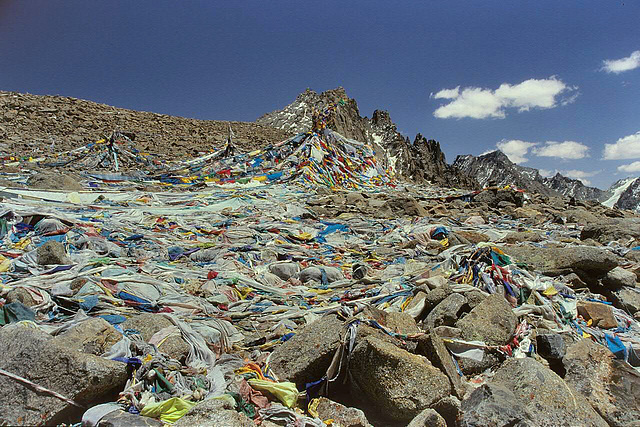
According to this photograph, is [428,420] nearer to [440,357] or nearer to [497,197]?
[440,357]

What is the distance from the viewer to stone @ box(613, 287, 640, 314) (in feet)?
13.3

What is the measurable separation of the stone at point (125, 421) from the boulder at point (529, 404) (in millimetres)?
1672

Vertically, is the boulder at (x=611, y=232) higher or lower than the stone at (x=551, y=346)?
higher

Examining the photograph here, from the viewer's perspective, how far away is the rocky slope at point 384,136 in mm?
33781

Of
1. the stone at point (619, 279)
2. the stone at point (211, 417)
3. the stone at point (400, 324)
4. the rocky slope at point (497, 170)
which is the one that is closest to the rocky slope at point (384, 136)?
the stone at point (619, 279)

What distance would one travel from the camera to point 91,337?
261 centimetres

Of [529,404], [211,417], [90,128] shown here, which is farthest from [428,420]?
[90,128]

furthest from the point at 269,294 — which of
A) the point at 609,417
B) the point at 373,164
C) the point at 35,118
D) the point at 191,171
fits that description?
the point at 35,118

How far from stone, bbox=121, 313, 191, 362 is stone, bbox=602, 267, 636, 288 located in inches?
174

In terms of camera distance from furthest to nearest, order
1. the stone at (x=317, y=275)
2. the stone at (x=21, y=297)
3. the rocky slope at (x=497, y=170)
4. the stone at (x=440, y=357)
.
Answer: the rocky slope at (x=497, y=170) → the stone at (x=317, y=275) → the stone at (x=21, y=297) → the stone at (x=440, y=357)

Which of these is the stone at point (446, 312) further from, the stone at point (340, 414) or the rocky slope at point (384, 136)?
the rocky slope at point (384, 136)

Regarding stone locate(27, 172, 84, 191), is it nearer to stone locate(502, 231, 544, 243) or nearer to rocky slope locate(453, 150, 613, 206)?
stone locate(502, 231, 544, 243)

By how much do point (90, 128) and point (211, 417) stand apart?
2133cm

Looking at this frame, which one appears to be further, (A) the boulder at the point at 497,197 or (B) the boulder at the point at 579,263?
(A) the boulder at the point at 497,197
